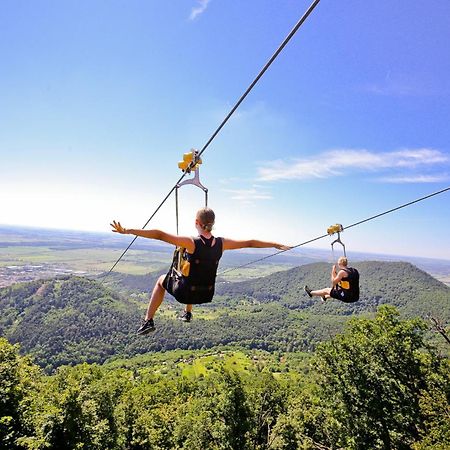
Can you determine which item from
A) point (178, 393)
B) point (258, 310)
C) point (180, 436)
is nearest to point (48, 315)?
point (258, 310)

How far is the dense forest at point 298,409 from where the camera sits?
1304 cm

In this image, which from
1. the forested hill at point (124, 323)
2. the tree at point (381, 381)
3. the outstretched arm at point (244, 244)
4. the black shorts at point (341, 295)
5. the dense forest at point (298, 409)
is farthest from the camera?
the forested hill at point (124, 323)

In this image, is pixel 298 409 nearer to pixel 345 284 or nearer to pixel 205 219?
pixel 345 284

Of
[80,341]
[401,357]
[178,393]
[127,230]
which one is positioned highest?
[127,230]

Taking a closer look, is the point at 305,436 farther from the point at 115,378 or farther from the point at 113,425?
the point at 115,378

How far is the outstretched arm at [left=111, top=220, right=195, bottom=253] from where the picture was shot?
10.3 feet

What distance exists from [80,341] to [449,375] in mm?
150483

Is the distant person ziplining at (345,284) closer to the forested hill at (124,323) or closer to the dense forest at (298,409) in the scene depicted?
the dense forest at (298,409)

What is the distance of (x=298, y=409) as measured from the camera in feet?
81.7

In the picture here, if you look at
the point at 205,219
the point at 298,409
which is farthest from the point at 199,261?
the point at 298,409

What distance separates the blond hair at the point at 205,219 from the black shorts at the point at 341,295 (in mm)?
5752

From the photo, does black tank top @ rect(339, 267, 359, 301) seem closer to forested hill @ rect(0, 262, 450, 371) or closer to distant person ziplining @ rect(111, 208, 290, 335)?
distant person ziplining @ rect(111, 208, 290, 335)

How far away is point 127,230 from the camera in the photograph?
126 inches

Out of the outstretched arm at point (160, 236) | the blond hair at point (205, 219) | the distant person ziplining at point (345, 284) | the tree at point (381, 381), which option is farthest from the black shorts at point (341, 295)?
the tree at point (381, 381)
